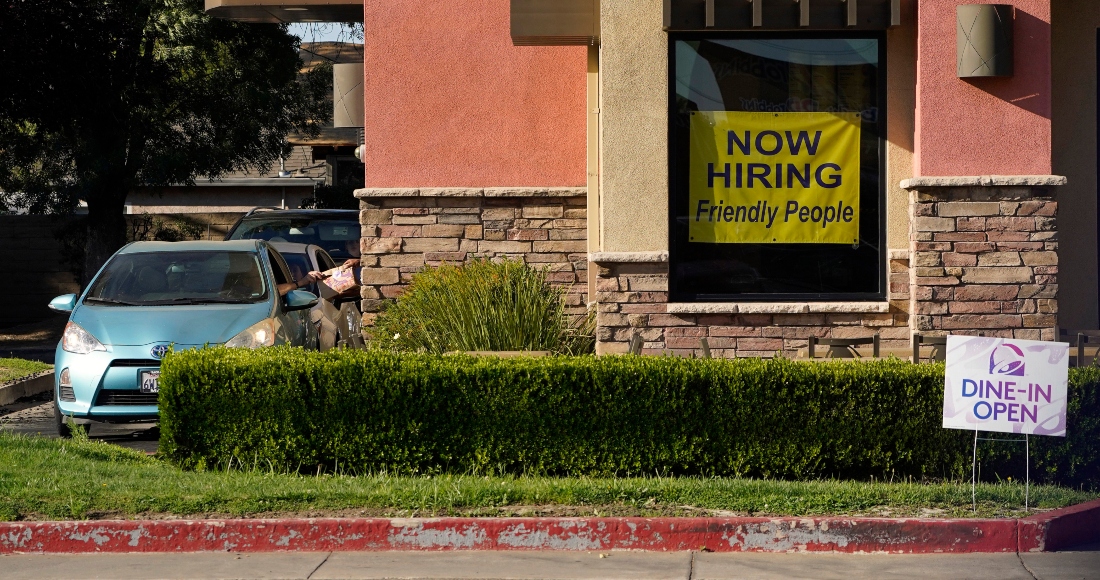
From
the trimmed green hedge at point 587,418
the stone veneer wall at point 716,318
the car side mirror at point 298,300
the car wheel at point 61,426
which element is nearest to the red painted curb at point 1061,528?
the trimmed green hedge at point 587,418

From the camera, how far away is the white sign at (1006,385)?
7305mm

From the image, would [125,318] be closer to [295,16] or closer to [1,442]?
[1,442]

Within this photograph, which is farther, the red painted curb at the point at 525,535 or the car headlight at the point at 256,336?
the car headlight at the point at 256,336

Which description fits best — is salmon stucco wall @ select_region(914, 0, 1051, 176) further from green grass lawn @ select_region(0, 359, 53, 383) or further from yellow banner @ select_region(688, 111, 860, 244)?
green grass lawn @ select_region(0, 359, 53, 383)

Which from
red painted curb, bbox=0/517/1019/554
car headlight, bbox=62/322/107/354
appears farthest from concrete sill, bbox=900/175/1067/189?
car headlight, bbox=62/322/107/354

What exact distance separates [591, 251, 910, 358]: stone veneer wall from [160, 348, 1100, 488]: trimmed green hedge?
255 centimetres

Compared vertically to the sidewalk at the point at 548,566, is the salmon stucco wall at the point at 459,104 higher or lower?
higher

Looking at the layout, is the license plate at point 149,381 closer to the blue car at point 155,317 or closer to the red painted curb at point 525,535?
the blue car at point 155,317

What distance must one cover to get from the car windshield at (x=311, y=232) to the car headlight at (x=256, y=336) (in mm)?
5774

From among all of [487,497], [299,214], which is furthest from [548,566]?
[299,214]

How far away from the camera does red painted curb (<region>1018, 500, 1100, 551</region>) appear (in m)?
6.89

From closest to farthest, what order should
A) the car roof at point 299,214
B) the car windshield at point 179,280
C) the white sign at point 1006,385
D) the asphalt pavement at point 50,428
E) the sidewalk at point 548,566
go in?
the sidewalk at point 548,566 → the white sign at point 1006,385 → the asphalt pavement at point 50,428 → the car windshield at point 179,280 → the car roof at point 299,214

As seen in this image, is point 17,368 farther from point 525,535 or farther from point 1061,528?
point 1061,528

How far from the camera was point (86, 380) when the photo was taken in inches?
397
